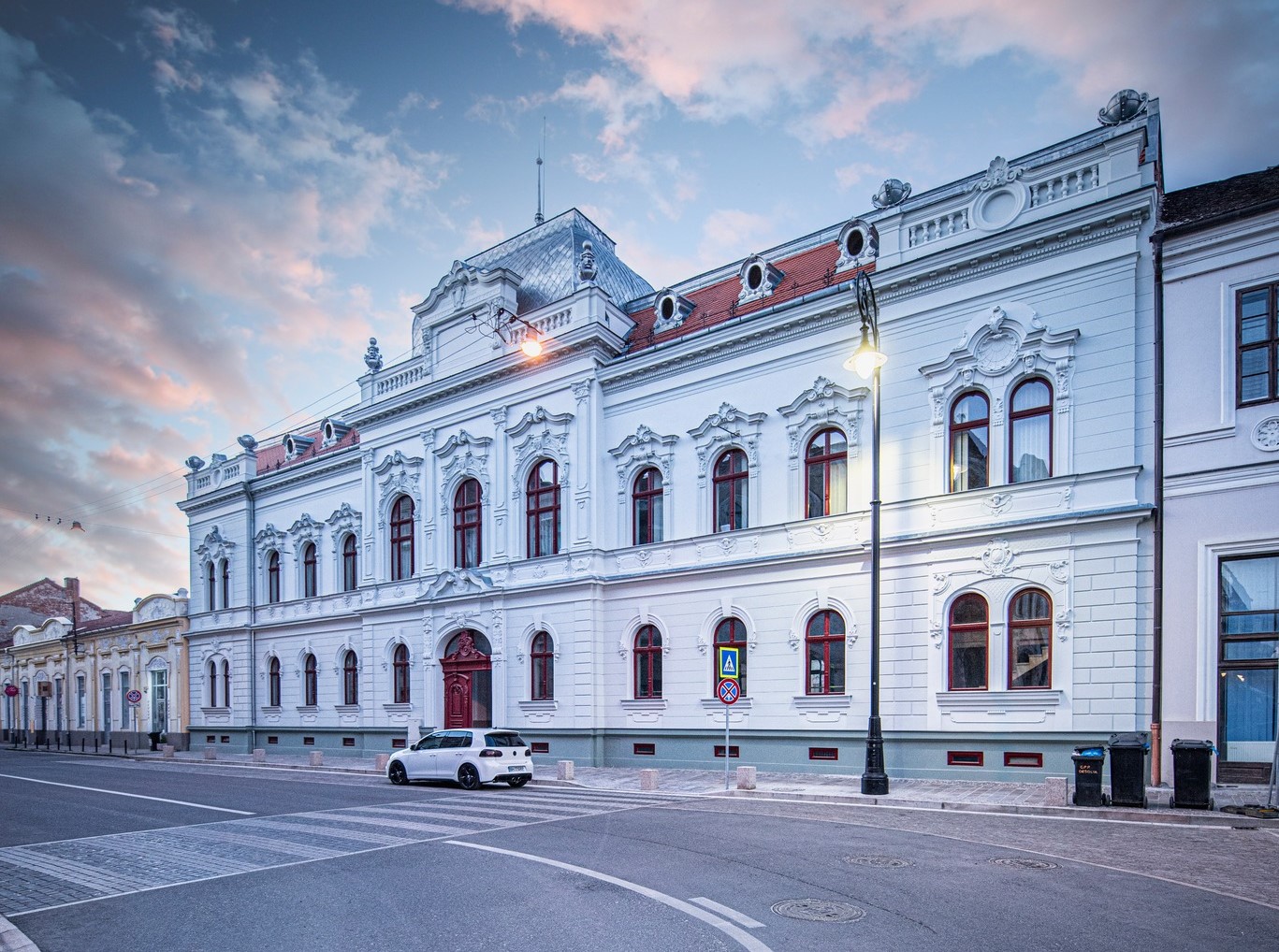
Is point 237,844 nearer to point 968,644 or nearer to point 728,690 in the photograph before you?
point 728,690

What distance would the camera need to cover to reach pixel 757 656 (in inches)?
869

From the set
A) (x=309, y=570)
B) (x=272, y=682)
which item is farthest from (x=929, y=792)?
(x=272, y=682)

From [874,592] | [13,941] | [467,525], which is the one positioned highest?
[467,525]

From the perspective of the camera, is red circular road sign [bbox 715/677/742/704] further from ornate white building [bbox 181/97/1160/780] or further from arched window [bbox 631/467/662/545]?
arched window [bbox 631/467/662/545]

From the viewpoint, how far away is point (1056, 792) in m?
14.2

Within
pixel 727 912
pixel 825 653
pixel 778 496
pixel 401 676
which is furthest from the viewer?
Result: pixel 401 676

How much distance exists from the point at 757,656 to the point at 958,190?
1183 centimetres

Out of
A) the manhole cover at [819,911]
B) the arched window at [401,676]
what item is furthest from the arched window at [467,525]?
the manhole cover at [819,911]

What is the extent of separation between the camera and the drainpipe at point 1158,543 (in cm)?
1634

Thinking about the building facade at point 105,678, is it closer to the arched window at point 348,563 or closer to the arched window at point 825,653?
the arched window at point 348,563

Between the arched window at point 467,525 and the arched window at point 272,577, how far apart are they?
13.0m

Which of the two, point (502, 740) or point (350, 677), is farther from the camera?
point (350, 677)

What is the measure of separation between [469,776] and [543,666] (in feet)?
22.6

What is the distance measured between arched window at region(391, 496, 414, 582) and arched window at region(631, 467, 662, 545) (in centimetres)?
991
